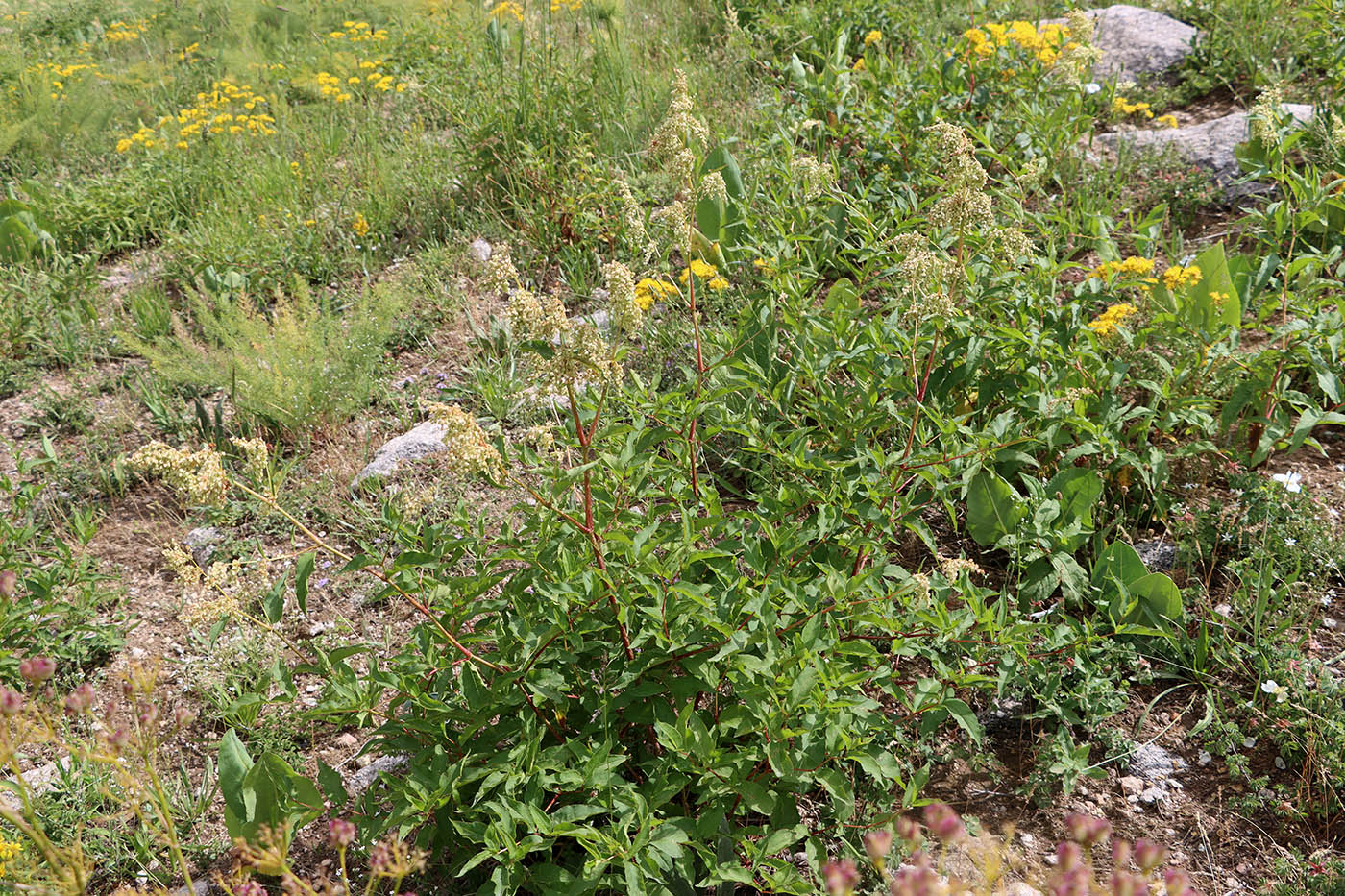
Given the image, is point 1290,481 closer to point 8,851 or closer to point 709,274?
point 709,274

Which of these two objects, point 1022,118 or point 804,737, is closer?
point 804,737

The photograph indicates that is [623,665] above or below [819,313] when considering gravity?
below

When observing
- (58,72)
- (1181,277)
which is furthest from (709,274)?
(58,72)

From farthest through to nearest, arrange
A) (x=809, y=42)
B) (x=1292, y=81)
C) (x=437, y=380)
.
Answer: (x=809, y=42) → (x=1292, y=81) → (x=437, y=380)

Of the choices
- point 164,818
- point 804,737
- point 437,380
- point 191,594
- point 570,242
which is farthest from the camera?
point 570,242

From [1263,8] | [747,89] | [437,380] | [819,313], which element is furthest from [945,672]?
[1263,8]

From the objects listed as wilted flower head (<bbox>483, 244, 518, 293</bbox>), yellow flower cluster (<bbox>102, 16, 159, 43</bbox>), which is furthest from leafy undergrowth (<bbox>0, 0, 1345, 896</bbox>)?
yellow flower cluster (<bbox>102, 16, 159, 43</bbox>)

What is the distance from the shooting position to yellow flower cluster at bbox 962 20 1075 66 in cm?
417

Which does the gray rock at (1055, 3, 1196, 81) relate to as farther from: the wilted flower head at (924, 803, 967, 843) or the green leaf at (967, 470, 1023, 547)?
the wilted flower head at (924, 803, 967, 843)

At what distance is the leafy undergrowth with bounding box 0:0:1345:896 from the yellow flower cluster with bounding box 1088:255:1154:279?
0.02 metres

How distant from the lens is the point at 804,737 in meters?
1.98

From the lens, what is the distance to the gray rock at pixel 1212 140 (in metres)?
4.18

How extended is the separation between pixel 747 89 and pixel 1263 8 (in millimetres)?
2705

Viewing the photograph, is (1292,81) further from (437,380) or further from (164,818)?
(164,818)
